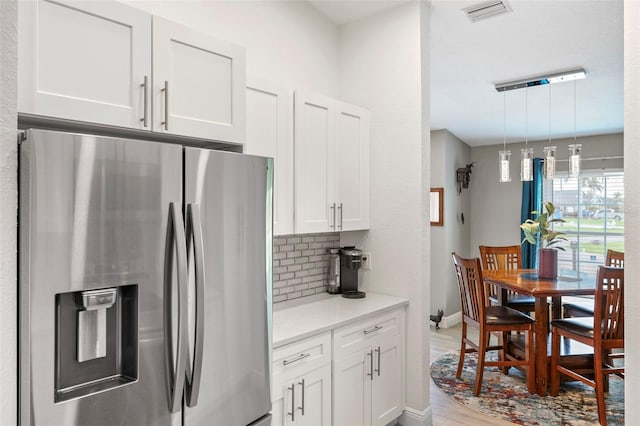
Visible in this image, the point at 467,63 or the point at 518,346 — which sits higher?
the point at 467,63

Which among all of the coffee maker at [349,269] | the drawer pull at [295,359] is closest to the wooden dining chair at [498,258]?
the coffee maker at [349,269]

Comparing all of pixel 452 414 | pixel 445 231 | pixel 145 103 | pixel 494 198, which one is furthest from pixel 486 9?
pixel 494 198

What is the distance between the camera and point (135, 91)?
60.3 inches

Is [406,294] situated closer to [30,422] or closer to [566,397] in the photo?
[566,397]

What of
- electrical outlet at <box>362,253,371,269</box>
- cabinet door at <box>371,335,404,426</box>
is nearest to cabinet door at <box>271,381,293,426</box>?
cabinet door at <box>371,335,404,426</box>

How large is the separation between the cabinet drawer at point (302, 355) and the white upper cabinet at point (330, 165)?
67 cm

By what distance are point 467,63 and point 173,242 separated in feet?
10.4

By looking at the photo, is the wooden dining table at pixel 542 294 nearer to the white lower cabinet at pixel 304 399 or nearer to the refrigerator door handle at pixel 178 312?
the white lower cabinet at pixel 304 399

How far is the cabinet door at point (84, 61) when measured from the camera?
4.17 feet

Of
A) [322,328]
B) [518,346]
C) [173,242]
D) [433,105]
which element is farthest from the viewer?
[433,105]

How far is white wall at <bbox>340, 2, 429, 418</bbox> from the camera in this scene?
2.83 m

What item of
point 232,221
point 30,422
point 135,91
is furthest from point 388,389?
point 135,91

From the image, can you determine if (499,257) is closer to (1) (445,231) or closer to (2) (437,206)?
(1) (445,231)

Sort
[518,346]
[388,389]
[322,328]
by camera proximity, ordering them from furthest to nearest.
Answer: [518,346] → [388,389] → [322,328]
